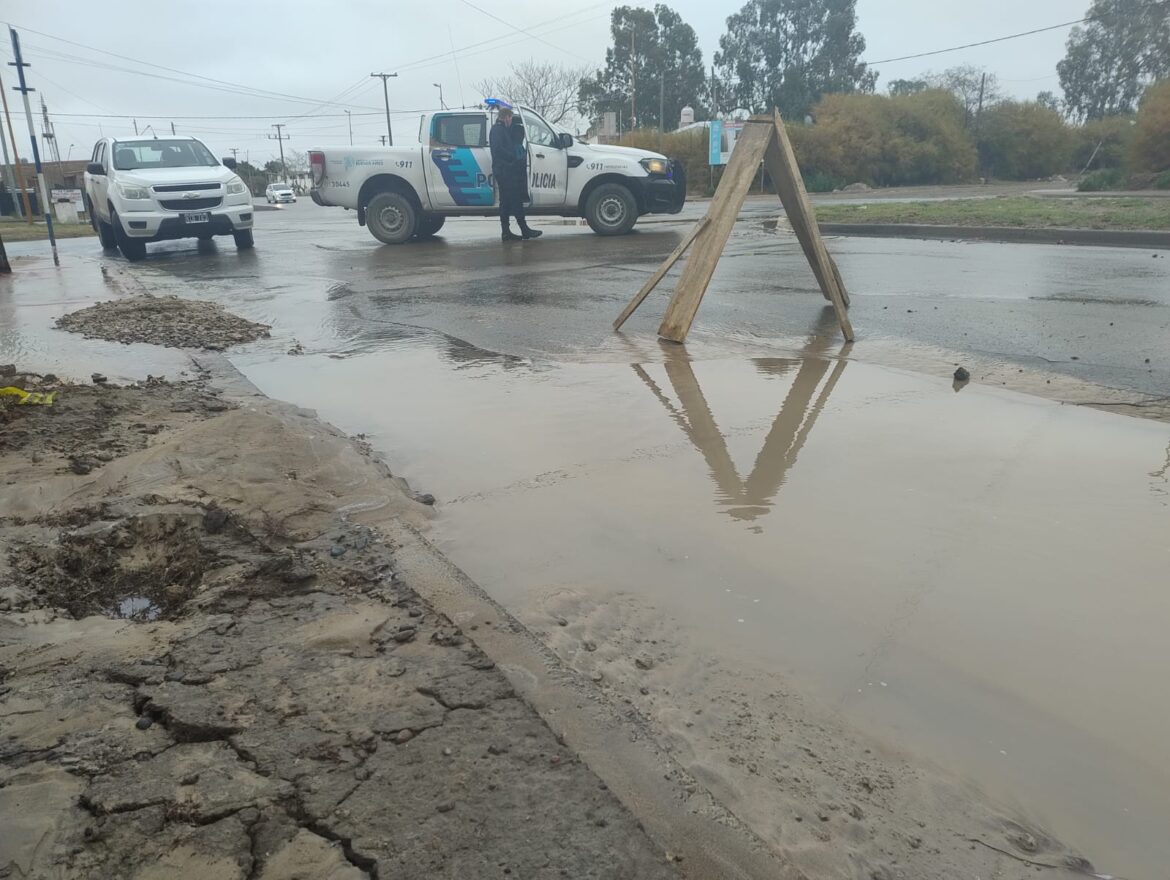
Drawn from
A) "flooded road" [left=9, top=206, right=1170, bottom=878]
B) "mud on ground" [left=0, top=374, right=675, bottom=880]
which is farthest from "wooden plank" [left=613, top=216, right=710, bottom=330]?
"mud on ground" [left=0, top=374, right=675, bottom=880]

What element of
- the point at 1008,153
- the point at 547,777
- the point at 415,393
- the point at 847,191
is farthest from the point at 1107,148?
the point at 547,777

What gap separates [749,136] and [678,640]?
4649mm

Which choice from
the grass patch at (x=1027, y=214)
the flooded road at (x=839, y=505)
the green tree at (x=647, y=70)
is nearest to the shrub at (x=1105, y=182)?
the grass patch at (x=1027, y=214)

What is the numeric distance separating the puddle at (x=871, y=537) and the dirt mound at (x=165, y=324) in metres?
1.66

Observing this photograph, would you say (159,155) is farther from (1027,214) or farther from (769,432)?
(1027,214)

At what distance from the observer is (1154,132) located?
25531 mm

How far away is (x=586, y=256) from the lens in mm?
11859

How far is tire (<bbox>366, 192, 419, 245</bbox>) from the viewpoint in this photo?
13977mm

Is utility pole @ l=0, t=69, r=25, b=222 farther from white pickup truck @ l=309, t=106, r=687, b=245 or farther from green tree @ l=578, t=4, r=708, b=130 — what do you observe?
green tree @ l=578, t=4, r=708, b=130

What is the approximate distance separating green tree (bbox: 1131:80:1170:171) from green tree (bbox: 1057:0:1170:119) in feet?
77.6

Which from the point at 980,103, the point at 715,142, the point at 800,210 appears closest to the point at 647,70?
the point at 980,103

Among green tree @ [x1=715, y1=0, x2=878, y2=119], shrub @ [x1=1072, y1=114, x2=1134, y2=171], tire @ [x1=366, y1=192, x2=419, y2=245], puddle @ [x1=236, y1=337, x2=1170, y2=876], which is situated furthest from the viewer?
green tree @ [x1=715, y1=0, x2=878, y2=119]

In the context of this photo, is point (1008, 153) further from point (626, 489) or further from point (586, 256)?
point (626, 489)

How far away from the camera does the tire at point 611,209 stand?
14164mm
